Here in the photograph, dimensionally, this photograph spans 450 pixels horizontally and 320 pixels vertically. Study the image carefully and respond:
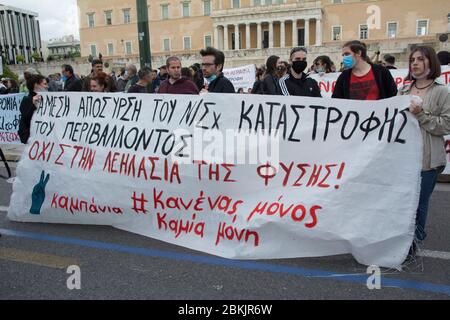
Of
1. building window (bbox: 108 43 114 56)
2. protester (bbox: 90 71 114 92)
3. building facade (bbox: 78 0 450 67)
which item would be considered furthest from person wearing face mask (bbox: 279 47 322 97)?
building window (bbox: 108 43 114 56)

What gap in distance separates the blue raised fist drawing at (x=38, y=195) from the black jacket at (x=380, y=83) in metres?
3.15

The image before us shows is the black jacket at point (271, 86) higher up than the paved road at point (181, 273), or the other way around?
the black jacket at point (271, 86)

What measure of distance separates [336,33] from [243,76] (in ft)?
182

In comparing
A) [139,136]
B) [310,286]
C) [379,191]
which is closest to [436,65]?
[379,191]

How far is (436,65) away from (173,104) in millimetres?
2288

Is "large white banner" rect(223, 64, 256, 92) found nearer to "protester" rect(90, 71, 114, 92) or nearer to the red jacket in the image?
the red jacket

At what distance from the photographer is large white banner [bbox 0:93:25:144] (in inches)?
401

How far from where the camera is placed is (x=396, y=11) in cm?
6006

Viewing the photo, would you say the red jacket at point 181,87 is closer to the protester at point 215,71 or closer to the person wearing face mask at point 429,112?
the protester at point 215,71

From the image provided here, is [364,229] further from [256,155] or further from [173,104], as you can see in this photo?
[173,104]

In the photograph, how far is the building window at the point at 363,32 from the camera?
202 ft

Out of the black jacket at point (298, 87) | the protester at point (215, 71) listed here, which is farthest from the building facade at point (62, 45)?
the black jacket at point (298, 87)

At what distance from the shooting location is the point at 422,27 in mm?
58438
